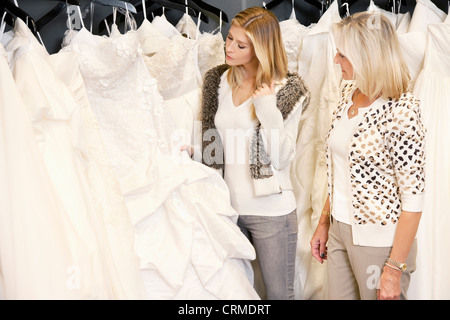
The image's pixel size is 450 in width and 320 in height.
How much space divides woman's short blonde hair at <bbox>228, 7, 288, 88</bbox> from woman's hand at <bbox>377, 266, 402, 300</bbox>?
0.61 meters

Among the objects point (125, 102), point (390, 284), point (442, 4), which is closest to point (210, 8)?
point (125, 102)

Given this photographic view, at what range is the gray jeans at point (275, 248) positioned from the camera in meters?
1.44

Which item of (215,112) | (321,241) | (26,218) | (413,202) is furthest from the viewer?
(215,112)

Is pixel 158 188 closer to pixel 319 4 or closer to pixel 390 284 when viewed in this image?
pixel 390 284

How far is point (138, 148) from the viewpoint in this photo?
1.35m

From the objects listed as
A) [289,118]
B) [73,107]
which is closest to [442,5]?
[289,118]

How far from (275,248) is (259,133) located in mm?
344

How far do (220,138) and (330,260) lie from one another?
18.7 inches

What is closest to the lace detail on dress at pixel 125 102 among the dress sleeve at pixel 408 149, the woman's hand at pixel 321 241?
the woman's hand at pixel 321 241

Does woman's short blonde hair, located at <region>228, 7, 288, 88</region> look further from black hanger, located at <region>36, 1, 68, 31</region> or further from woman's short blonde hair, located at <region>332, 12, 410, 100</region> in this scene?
black hanger, located at <region>36, 1, 68, 31</region>

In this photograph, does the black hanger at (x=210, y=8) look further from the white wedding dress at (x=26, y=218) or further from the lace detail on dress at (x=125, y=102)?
the white wedding dress at (x=26, y=218)

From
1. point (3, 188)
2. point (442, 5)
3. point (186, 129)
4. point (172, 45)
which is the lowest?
point (3, 188)

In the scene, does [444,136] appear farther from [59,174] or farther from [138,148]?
[59,174]

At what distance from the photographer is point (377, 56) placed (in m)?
1.08
